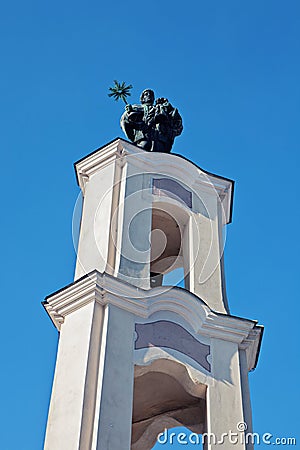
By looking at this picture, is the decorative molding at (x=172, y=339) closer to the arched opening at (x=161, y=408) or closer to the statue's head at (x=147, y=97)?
the arched opening at (x=161, y=408)

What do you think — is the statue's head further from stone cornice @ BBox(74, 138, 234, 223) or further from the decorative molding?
the decorative molding

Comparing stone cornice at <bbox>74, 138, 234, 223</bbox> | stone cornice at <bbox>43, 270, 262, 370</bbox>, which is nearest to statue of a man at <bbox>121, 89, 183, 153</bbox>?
stone cornice at <bbox>74, 138, 234, 223</bbox>

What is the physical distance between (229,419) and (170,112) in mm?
7500

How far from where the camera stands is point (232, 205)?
59.4ft

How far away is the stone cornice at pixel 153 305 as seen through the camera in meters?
14.0

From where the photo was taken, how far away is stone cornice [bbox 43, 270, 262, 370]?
1403 centimetres

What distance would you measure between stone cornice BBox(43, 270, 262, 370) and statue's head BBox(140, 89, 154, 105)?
5717 mm

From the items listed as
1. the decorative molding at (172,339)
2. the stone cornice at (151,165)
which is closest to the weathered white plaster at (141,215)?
the stone cornice at (151,165)

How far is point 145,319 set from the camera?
1418cm

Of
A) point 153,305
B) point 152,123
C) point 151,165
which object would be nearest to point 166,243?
point 151,165

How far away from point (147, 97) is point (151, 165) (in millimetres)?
2721

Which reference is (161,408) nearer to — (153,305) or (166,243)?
(153,305)

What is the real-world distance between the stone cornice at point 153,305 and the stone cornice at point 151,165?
3151mm

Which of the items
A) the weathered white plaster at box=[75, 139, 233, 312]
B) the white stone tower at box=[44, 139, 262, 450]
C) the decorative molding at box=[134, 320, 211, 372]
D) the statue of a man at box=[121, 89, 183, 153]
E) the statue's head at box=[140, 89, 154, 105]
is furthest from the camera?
the statue's head at box=[140, 89, 154, 105]
